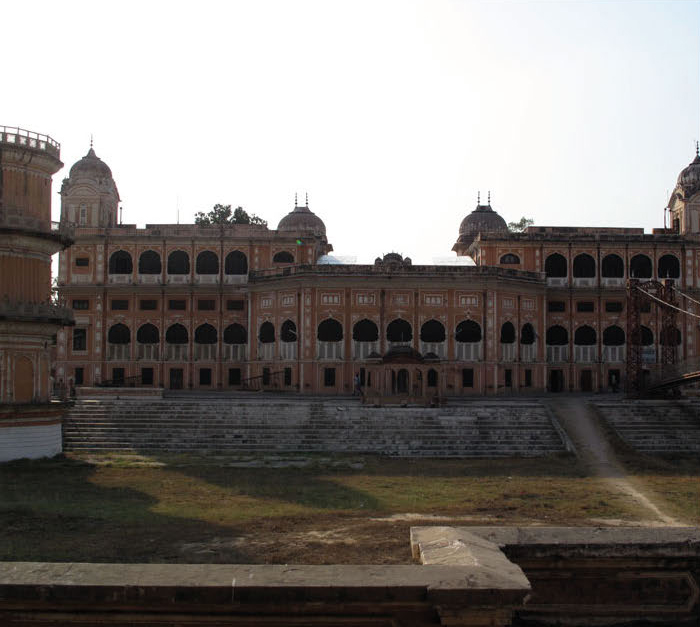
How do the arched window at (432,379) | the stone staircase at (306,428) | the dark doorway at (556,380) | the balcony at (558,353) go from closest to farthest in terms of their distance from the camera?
1. the stone staircase at (306,428)
2. the arched window at (432,379)
3. the balcony at (558,353)
4. the dark doorway at (556,380)

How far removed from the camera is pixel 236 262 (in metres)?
57.4

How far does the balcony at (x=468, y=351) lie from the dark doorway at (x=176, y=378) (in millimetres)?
19043

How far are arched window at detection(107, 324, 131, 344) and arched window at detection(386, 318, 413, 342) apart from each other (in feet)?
60.6

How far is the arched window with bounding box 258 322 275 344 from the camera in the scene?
52.0 metres

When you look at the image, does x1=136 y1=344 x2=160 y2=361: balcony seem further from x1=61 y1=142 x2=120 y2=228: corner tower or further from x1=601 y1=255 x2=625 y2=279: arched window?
x1=601 y1=255 x2=625 y2=279: arched window

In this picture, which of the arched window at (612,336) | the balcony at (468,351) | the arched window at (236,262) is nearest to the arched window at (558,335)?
the arched window at (612,336)

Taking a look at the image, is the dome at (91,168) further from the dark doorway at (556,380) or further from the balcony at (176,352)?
the dark doorway at (556,380)

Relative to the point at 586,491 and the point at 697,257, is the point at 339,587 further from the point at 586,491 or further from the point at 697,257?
the point at 697,257

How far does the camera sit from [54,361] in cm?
5750

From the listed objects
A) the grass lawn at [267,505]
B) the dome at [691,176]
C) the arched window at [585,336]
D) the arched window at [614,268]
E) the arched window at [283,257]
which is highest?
the dome at [691,176]

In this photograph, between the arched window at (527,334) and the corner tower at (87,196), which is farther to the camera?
the corner tower at (87,196)

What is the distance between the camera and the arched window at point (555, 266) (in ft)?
188

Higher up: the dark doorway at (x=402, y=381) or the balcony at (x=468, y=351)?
the balcony at (x=468, y=351)

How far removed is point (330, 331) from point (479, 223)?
21258 millimetres
